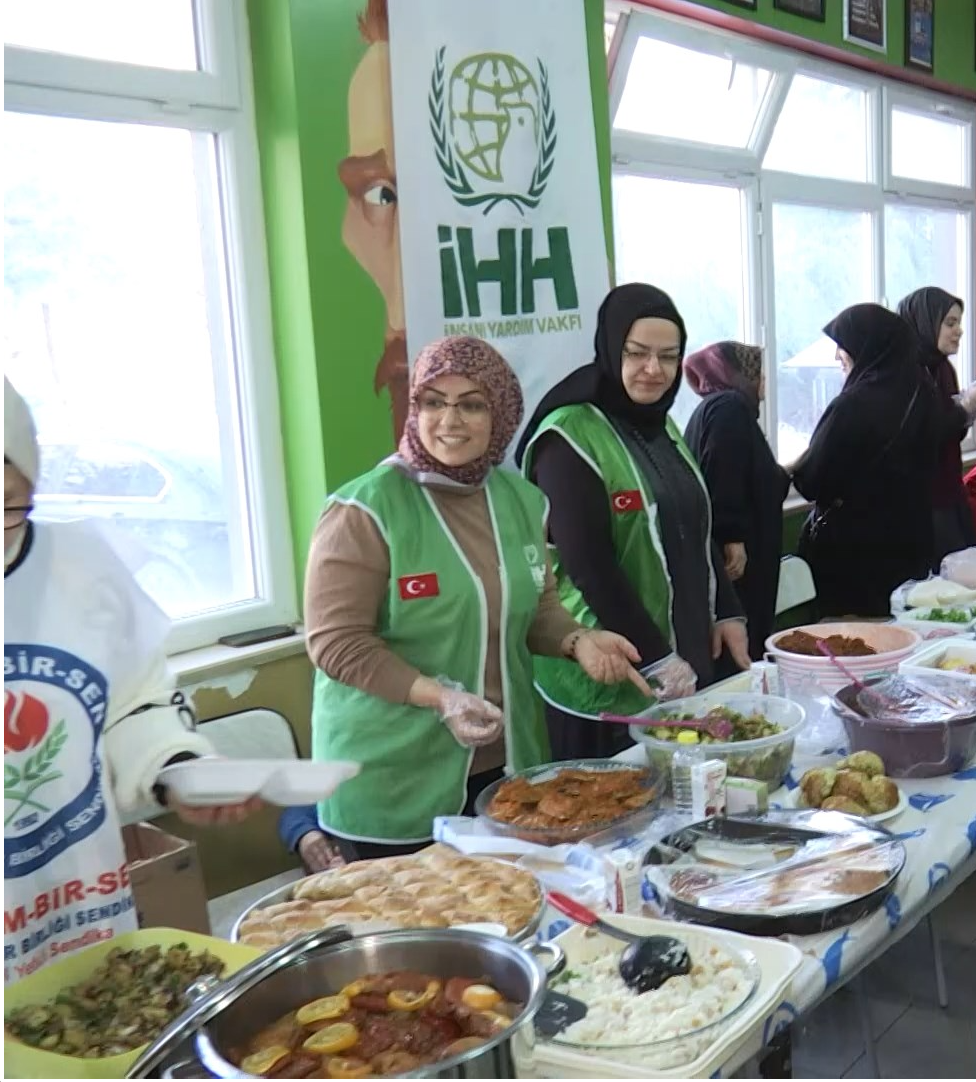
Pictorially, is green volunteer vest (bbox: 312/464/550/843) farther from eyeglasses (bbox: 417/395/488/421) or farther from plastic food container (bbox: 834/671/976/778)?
plastic food container (bbox: 834/671/976/778)

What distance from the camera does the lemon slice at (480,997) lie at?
3.18 ft

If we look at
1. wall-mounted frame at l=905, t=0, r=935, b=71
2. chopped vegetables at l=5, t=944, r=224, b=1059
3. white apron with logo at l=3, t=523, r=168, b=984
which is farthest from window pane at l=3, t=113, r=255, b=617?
wall-mounted frame at l=905, t=0, r=935, b=71

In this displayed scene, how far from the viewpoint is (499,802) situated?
1.61 meters

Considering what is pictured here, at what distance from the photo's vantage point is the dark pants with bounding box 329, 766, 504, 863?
1.87m

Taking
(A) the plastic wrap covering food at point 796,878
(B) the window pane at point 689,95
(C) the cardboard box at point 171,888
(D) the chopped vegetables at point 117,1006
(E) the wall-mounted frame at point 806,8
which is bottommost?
(C) the cardboard box at point 171,888

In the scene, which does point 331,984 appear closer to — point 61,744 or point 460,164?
point 61,744

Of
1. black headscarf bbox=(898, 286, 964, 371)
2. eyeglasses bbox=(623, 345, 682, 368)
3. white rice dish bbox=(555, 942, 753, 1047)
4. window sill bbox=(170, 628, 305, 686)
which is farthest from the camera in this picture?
black headscarf bbox=(898, 286, 964, 371)

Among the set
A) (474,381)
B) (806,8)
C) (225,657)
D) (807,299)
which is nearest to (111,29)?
(474,381)

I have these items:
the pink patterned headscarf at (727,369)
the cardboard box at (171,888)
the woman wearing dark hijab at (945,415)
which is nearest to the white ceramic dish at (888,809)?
the cardboard box at (171,888)

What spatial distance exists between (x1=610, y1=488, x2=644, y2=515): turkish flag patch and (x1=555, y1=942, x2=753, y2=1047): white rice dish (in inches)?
48.4

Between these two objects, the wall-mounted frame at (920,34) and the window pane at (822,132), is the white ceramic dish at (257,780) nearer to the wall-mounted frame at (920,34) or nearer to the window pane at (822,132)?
the window pane at (822,132)

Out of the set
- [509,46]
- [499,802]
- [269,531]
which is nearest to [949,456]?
[509,46]

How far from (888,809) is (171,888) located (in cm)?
124

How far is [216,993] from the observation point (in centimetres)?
94
